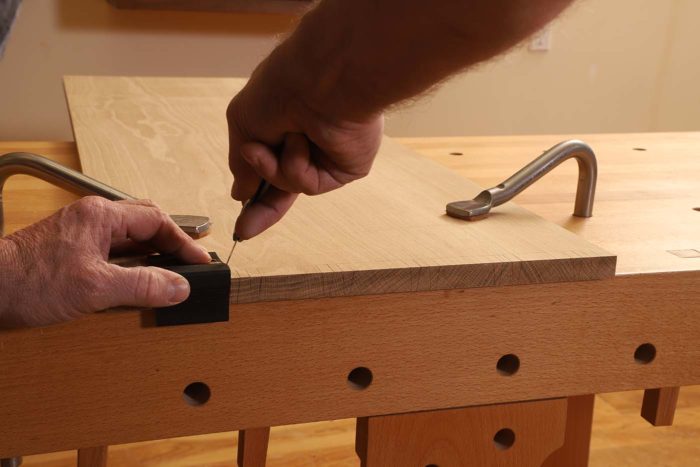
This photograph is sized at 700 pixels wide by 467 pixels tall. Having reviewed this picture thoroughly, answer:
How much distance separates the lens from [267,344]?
2.30 feet

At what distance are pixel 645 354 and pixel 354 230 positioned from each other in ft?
1.03

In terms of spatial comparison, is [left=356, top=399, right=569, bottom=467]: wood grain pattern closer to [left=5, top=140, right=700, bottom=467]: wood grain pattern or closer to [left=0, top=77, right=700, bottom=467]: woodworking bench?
[left=0, top=77, right=700, bottom=467]: woodworking bench

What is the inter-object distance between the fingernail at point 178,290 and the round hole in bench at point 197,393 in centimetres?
9

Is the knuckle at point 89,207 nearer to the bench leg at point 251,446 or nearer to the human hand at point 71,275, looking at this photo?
the human hand at point 71,275

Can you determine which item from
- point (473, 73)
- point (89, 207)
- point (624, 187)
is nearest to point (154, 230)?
point (89, 207)

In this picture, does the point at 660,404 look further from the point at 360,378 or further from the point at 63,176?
the point at 63,176

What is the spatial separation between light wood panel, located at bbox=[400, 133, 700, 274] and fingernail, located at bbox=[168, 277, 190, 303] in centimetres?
42

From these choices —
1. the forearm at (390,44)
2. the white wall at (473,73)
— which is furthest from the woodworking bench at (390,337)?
the white wall at (473,73)

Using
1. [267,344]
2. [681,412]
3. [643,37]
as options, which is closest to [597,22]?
[643,37]

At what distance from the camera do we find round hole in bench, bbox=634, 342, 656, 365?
0.82 meters

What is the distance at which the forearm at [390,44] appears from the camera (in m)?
0.52

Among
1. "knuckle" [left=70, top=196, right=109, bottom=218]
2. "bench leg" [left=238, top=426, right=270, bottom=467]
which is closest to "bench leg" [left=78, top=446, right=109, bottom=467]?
"bench leg" [left=238, top=426, right=270, bottom=467]

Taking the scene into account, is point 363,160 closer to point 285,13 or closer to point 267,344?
point 267,344

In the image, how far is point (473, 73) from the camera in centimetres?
238
